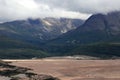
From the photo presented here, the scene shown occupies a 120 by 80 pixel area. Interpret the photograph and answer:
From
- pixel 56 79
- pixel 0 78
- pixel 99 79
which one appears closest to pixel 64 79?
pixel 56 79

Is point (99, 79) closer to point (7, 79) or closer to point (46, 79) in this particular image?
point (46, 79)

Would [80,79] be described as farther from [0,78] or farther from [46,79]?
[0,78]

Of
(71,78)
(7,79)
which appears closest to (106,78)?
(71,78)

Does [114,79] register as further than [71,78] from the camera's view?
No

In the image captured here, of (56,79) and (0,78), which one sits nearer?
(56,79)

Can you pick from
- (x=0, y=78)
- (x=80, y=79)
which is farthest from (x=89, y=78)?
(x=0, y=78)

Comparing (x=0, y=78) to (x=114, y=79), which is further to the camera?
(x=0, y=78)

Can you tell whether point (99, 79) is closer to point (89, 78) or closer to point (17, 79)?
point (89, 78)
